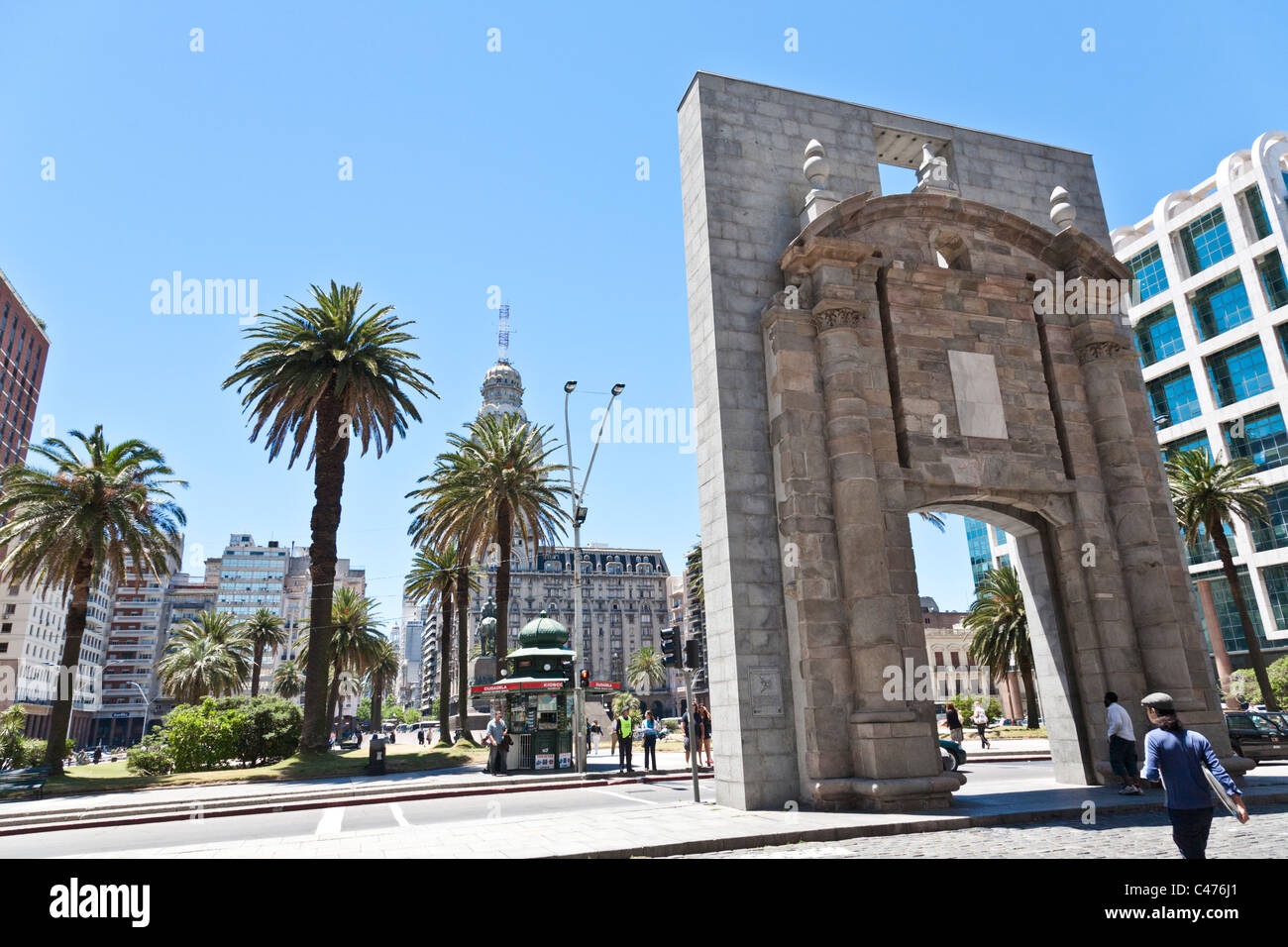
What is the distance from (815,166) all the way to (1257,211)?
5295 cm

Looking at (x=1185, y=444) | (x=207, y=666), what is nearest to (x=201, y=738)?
(x=207, y=666)

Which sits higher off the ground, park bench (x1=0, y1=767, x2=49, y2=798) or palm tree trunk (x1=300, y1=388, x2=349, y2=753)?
palm tree trunk (x1=300, y1=388, x2=349, y2=753)

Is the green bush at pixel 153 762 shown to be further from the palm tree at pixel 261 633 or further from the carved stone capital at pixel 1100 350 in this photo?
the palm tree at pixel 261 633

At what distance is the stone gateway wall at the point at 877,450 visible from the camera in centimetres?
1348

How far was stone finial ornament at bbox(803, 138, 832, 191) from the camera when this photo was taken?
15.7 metres

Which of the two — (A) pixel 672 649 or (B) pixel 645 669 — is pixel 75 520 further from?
(B) pixel 645 669

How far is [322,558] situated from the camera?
30109 millimetres

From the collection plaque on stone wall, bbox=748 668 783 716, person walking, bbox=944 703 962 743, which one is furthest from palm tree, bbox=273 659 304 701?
plaque on stone wall, bbox=748 668 783 716

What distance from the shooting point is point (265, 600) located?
16675cm

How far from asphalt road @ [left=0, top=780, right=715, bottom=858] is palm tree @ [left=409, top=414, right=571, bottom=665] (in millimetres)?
17306

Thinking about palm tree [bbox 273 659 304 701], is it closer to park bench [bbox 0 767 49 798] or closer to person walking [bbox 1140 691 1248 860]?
park bench [bbox 0 767 49 798]

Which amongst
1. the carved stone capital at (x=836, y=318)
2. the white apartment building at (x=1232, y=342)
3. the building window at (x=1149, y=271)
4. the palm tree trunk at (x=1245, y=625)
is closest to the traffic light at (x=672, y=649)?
the carved stone capital at (x=836, y=318)
